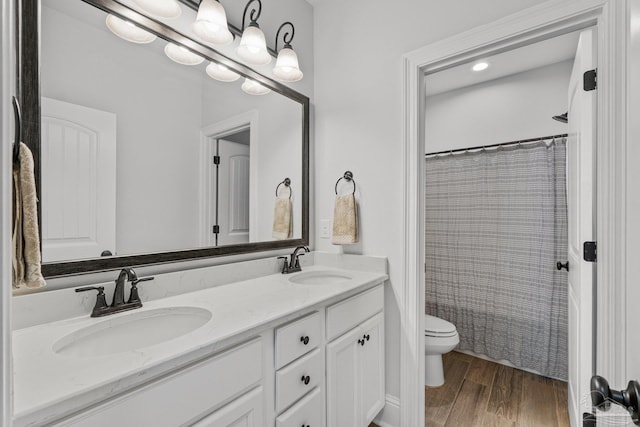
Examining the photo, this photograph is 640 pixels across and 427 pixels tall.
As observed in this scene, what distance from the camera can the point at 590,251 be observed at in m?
1.23

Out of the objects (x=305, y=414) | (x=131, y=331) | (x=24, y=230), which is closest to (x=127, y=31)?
(x=24, y=230)

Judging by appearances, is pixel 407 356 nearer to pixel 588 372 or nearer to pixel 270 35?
pixel 588 372

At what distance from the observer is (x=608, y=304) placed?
1.17 meters

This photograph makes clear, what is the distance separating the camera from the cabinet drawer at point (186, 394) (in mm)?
675

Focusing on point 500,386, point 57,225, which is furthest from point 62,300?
point 500,386

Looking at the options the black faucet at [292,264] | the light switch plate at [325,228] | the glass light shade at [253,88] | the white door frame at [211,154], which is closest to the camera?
the white door frame at [211,154]

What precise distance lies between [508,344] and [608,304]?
1.54 meters

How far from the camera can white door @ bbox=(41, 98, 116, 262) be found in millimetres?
1016

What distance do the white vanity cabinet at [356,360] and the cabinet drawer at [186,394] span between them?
448 millimetres

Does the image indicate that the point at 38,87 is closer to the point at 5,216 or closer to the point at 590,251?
the point at 5,216

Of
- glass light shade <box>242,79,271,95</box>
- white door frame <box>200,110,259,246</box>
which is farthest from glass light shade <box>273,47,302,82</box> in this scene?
white door frame <box>200,110,259,246</box>

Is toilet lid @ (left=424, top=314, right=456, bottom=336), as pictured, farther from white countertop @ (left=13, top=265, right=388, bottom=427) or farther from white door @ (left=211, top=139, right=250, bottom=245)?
white door @ (left=211, top=139, right=250, bottom=245)

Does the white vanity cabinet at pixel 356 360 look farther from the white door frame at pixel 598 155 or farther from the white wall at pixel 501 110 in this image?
the white wall at pixel 501 110

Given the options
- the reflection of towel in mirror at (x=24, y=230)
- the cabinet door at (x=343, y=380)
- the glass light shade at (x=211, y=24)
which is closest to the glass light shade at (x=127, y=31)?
the glass light shade at (x=211, y=24)
